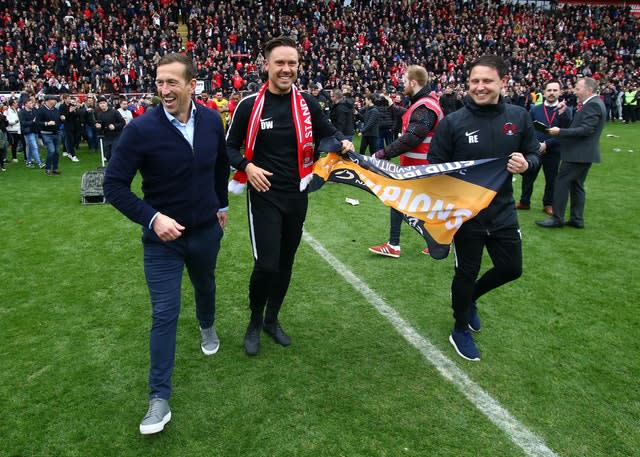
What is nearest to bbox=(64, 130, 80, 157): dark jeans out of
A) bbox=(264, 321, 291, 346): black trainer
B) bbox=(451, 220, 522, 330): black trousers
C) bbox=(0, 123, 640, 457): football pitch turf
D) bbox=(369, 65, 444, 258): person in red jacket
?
bbox=(0, 123, 640, 457): football pitch turf

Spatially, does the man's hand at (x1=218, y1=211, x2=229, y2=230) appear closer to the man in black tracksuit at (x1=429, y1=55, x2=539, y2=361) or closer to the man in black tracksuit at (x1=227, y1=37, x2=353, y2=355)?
the man in black tracksuit at (x1=227, y1=37, x2=353, y2=355)

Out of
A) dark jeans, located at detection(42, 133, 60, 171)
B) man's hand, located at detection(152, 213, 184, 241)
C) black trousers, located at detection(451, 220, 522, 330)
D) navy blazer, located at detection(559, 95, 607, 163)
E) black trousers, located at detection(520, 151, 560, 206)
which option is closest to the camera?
man's hand, located at detection(152, 213, 184, 241)

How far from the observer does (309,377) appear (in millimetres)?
3715

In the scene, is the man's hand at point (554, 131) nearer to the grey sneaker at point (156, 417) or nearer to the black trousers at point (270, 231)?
the black trousers at point (270, 231)

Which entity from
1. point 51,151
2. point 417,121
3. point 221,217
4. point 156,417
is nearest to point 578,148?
point 417,121

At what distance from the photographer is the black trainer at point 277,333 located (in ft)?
13.7

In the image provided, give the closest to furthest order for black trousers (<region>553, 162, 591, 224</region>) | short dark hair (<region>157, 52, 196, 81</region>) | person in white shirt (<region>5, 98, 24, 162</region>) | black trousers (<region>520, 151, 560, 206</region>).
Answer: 1. short dark hair (<region>157, 52, 196, 81</region>)
2. black trousers (<region>553, 162, 591, 224</region>)
3. black trousers (<region>520, 151, 560, 206</region>)
4. person in white shirt (<region>5, 98, 24, 162</region>)

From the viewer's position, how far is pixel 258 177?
3523mm

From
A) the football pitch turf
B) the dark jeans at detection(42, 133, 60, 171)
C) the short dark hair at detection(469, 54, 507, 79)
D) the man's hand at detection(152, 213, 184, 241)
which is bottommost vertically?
the football pitch turf

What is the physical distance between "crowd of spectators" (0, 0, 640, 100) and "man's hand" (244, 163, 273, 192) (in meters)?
17.3

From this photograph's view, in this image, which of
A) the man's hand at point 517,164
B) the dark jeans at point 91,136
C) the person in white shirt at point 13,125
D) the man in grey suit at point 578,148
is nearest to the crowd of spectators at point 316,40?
the dark jeans at point 91,136

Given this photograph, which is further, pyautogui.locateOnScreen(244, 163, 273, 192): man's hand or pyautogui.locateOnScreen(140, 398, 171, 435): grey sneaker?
pyautogui.locateOnScreen(244, 163, 273, 192): man's hand

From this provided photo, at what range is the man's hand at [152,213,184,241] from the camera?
2.91m

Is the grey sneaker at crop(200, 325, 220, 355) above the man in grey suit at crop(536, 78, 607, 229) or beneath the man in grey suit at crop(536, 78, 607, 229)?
beneath
